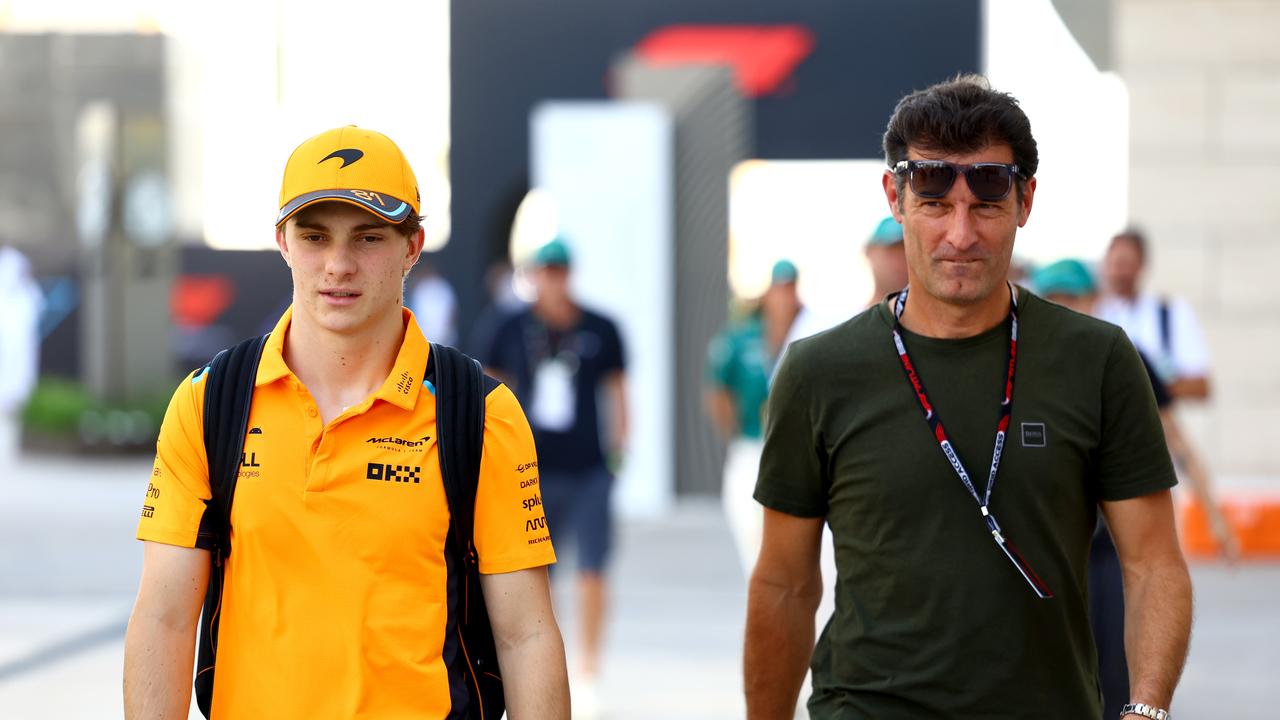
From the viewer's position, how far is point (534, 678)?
309 cm

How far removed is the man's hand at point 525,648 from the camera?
10.1 feet

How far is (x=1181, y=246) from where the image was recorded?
14211 mm

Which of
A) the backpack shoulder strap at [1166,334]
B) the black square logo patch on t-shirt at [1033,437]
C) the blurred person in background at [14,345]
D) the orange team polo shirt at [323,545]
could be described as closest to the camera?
the orange team polo shirt at [323,545]

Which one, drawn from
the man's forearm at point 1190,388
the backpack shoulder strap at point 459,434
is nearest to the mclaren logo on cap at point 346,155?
the backpack shoulder strap at point 459,434

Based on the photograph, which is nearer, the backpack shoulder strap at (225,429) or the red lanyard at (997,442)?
the backpack shoulder strap at (225,429)

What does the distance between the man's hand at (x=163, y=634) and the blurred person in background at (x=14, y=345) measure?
828 inches

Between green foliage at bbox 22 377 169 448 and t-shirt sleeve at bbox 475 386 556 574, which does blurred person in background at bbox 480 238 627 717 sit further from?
green foliage at bbox 22 377 169 448

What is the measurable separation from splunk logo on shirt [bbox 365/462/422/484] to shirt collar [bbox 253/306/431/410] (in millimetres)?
113

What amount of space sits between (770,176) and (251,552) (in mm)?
22182

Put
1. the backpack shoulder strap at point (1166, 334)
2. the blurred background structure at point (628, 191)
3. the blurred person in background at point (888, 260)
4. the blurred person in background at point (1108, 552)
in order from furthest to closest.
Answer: the blurred background structure at point (628, 191) → the backpack shoulder strap at point (1166, 334) → the blurred person in background at point (888, 260) → the blurred person in background at point (1108, 552)

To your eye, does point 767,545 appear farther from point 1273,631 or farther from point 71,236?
point 71,236

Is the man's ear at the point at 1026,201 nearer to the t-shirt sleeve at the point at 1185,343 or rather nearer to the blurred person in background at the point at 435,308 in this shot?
the t-shirt sleeve at the point at 1185,343

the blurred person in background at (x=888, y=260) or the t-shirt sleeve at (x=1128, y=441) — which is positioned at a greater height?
the blurred person in background at (x=888, y=260)

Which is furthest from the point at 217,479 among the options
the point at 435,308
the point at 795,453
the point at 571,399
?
the point at 435,308
